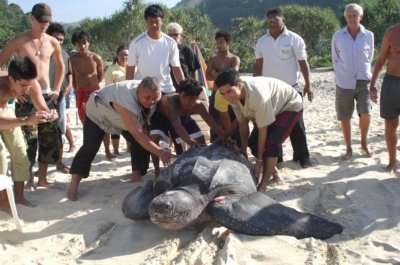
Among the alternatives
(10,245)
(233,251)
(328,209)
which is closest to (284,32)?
(328,209)

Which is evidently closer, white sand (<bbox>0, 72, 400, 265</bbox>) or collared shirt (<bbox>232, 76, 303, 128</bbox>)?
white sand (<bbox>0, 72, 400, 265</bbox>)

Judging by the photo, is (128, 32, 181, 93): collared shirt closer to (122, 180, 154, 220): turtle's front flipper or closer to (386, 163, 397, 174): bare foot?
(122, 180, 154, 220): turtle's front flipper

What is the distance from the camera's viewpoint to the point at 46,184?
405cm

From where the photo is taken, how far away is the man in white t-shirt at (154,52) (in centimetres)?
420

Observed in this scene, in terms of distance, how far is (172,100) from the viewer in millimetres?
3701

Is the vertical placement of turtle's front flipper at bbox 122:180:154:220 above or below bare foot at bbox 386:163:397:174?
above

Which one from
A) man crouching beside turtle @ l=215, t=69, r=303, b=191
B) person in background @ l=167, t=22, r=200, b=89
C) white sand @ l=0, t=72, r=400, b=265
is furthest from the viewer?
person in background @ l=167, t=22, r=200, b=89

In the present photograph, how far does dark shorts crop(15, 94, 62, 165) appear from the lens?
383 centimetres

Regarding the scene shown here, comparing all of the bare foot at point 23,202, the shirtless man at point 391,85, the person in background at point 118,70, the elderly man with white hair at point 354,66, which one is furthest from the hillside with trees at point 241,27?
the bare foot at point 23,202

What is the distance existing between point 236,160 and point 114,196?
1051 mm

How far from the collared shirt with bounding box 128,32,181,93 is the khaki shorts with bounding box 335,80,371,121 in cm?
166

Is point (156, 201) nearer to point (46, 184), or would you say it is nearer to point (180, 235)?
point (180, 235)

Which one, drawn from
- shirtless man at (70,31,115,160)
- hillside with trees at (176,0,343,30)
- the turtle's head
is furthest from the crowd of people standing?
hillside with trees at (176,0,343,30)

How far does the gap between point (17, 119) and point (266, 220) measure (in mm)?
1677
